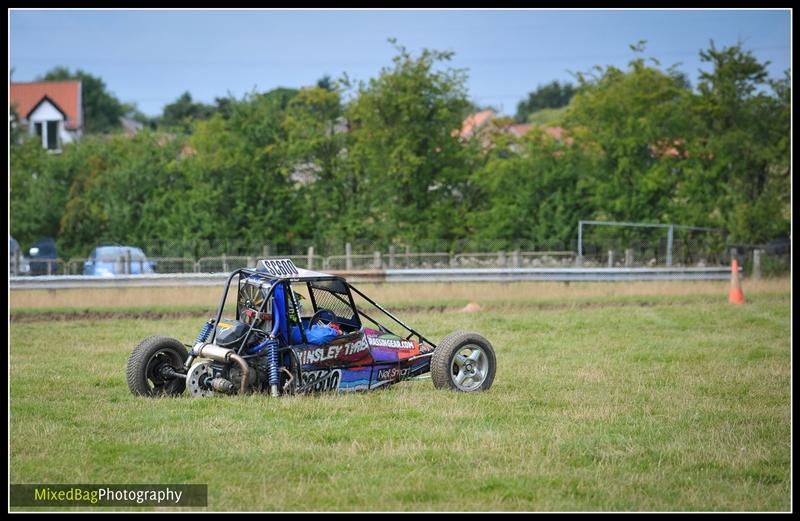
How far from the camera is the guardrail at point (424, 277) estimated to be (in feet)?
88.4

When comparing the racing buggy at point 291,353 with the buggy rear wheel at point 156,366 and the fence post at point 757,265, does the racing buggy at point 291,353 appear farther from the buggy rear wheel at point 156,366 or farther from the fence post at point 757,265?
the fence post at point 757,265

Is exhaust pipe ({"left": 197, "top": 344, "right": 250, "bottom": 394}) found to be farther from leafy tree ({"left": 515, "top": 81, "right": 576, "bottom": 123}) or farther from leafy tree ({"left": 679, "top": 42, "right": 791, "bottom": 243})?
leafy tree ({"left": 515, "top": 81, "right": 576, "bottom": 123})

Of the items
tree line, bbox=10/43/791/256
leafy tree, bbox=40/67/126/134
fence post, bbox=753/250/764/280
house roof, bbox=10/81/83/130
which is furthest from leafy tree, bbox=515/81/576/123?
fence post, bbox=753/250/764/280

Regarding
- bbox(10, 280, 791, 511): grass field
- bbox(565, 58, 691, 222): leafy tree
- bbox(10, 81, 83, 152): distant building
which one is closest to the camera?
bbox(10, 280, 791, 511): grass field

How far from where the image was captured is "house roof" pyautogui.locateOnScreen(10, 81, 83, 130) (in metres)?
64.1

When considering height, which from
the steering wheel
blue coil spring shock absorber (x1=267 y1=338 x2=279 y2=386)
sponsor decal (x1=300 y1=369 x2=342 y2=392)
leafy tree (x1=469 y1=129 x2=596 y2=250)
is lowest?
sponsor decal (x1=300 y1=369 x2=342 y2=392)

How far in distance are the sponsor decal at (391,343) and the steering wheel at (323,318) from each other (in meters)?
0.49

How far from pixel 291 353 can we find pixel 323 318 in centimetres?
72

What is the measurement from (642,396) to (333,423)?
150 inches

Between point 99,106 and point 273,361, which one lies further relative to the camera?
point 99,106

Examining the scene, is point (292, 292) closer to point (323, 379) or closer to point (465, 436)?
point (323, 379)

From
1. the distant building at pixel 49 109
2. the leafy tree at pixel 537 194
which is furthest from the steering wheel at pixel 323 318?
the distant building at pixel 49 109

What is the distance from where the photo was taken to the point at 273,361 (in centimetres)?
1191

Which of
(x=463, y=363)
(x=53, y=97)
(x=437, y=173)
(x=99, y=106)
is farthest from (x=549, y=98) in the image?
(x=463, y=363)
